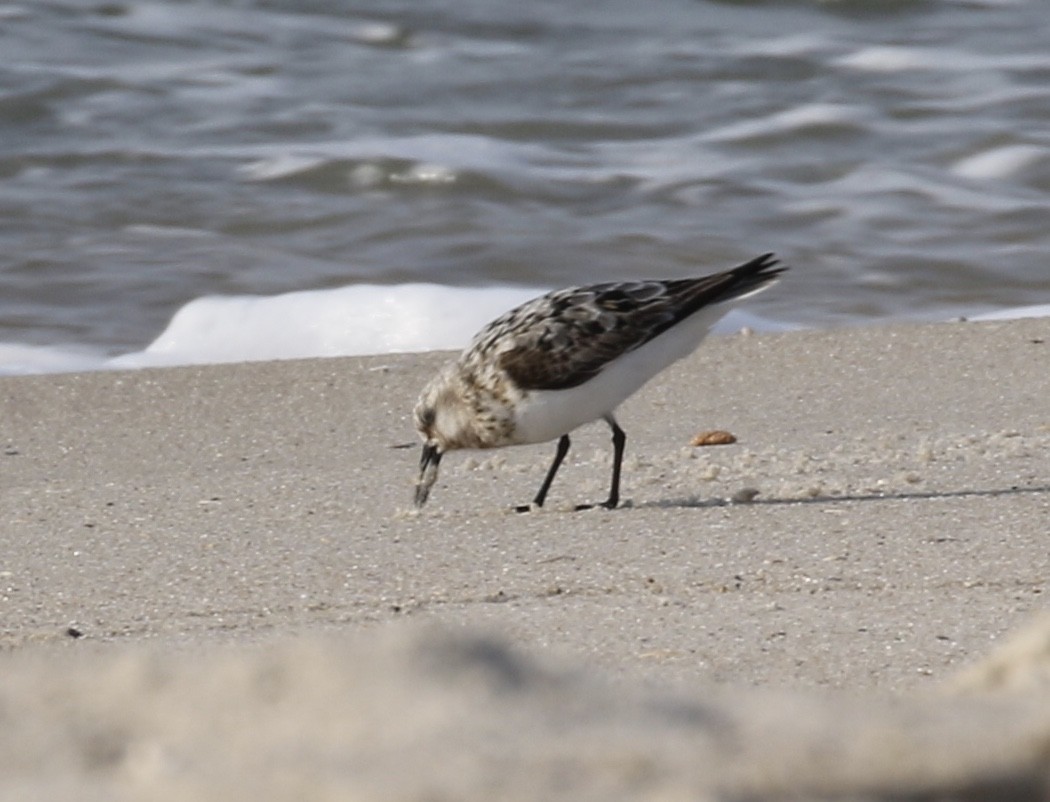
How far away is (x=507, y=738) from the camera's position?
4.20 feet

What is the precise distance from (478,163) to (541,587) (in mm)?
7563

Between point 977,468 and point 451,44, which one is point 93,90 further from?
point 977,468

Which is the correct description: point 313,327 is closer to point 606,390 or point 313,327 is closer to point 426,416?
point 426,416

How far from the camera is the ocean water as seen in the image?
28.4ft

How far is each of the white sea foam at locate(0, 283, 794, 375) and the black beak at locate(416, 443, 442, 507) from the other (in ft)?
8.92

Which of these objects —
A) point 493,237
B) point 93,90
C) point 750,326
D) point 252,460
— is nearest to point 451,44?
point 93,90

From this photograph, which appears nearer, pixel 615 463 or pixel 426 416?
pixel 615 463

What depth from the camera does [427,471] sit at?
4855mm

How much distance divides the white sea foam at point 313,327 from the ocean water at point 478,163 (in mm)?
20

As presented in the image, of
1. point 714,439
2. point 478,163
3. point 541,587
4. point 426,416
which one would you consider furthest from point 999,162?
point 541,587

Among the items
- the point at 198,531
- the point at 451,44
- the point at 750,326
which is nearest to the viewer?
the point at 198,531

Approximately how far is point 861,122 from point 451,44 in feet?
11.6

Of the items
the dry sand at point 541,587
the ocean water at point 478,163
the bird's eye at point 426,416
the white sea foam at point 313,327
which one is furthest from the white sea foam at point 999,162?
the bird's eye at point 426,416

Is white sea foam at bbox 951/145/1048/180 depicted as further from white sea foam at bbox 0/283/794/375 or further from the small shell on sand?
the small shell on sand
